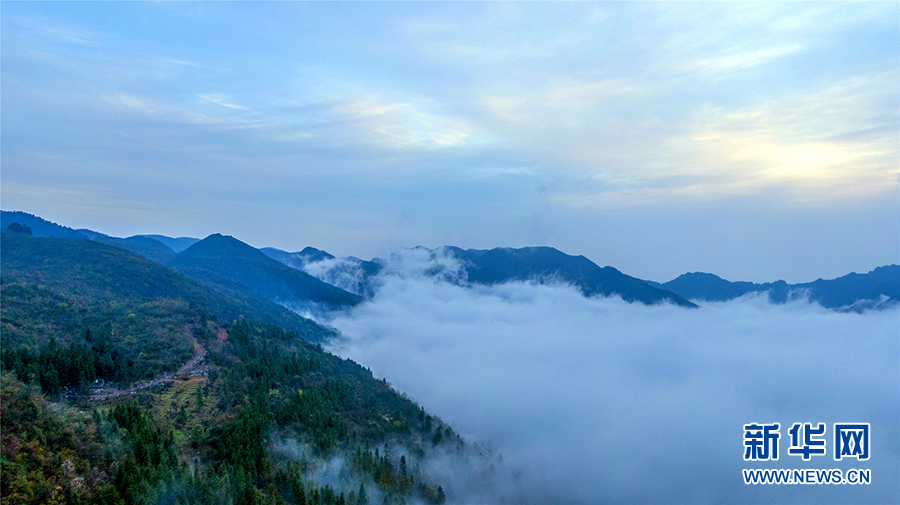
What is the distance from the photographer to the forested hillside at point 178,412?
5038 cm

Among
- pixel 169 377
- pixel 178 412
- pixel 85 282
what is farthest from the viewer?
pixel 85 282

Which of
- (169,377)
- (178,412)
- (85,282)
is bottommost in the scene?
(178,412)

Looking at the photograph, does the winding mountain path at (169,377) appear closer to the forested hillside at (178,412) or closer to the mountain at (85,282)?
the forested hillside at (178,412)

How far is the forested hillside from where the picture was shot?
50375 mm

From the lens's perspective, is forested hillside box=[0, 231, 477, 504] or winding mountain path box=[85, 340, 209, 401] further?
winding mountain path box=[85, 340, 209, 401]

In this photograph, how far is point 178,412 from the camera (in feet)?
265

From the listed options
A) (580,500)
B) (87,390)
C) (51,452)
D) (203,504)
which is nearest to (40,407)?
(51,452)

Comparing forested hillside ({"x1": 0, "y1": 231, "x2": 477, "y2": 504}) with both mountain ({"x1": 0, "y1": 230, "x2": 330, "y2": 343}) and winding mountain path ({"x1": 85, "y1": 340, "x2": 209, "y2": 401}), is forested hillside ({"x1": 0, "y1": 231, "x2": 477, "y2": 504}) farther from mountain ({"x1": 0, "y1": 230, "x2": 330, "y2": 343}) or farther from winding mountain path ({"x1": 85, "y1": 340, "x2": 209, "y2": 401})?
mountain ({"x1": 0, "y1": 230, "x2": 330, "y2": 343})

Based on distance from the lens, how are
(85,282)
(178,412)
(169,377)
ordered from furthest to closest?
(85,282) < (169,377) < (178,412)

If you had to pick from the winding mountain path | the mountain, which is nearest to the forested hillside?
the winding mountain path

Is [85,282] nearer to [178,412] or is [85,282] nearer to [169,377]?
[169,377]

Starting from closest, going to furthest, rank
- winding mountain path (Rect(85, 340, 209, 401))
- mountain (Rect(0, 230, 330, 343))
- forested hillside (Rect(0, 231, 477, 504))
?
forested hillside (Rect(0, 231, 477, 504)) → winding mountain path (Rect(85, 340, 209, 401)) → mountain (Rect(0, 230, 330, 343))

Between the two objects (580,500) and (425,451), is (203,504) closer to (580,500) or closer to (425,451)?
(425,451)

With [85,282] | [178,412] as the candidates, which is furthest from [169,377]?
[85,282]
